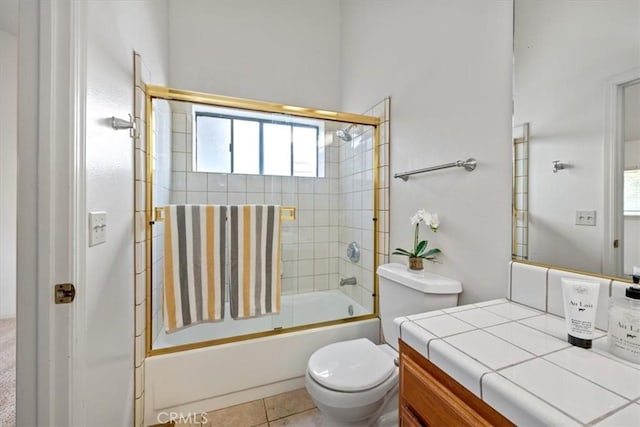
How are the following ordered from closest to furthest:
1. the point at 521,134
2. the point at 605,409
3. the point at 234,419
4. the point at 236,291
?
the point at 605,409
the point at 521,134
the point at 234,419
the point at 236,291

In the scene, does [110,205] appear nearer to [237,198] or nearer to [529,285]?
[237,198]

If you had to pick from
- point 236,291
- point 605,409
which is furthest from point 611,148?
point 236,291

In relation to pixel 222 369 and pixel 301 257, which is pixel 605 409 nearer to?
pixel 222 369

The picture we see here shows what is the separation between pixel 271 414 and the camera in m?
1.37

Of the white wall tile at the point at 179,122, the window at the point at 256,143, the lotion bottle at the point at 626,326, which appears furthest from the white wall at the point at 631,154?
the white wall tile at the point at 179,122

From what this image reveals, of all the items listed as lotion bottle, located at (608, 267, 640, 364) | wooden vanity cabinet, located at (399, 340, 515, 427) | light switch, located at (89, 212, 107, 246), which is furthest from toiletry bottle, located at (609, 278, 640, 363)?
light switch, located at (89, 212, 107, 246)

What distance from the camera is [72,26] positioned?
0.71 meters

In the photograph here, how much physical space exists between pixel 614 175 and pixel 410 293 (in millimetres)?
813

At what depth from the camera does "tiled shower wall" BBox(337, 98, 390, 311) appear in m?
1.78

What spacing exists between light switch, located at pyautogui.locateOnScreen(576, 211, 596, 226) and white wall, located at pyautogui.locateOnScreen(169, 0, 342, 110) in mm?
2089

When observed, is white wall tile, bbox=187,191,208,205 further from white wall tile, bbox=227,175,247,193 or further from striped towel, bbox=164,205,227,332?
striped towel, bbox=164,205,227,332

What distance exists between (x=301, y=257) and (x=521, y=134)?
156cm

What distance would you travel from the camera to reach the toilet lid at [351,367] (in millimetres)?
1073

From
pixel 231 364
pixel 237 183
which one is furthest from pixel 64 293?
pixel 237 183
